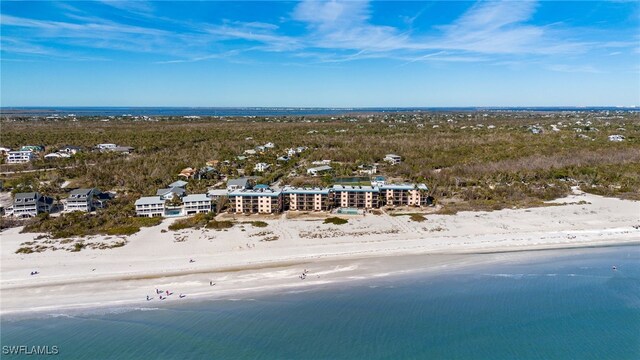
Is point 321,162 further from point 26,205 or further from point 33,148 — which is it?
point 33,148

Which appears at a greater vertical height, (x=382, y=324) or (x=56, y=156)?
(x=56, y=156)

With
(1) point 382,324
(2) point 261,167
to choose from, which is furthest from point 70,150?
(1) point 382,324

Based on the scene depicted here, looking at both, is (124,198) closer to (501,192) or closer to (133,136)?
(501,192)

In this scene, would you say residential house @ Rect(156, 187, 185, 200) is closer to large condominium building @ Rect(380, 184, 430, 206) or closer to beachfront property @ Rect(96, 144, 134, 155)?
large condominium building @ Rect(380, 184, 430, 206)

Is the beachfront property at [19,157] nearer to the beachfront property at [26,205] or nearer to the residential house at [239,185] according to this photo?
the beachfront property at [26,205]

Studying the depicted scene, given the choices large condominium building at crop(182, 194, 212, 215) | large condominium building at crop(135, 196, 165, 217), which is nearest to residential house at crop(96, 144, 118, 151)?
large condominium building at crop(135, 196, 165, 217)

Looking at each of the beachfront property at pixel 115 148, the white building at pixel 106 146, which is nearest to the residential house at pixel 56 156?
the beachfront property at pixel 115 148
